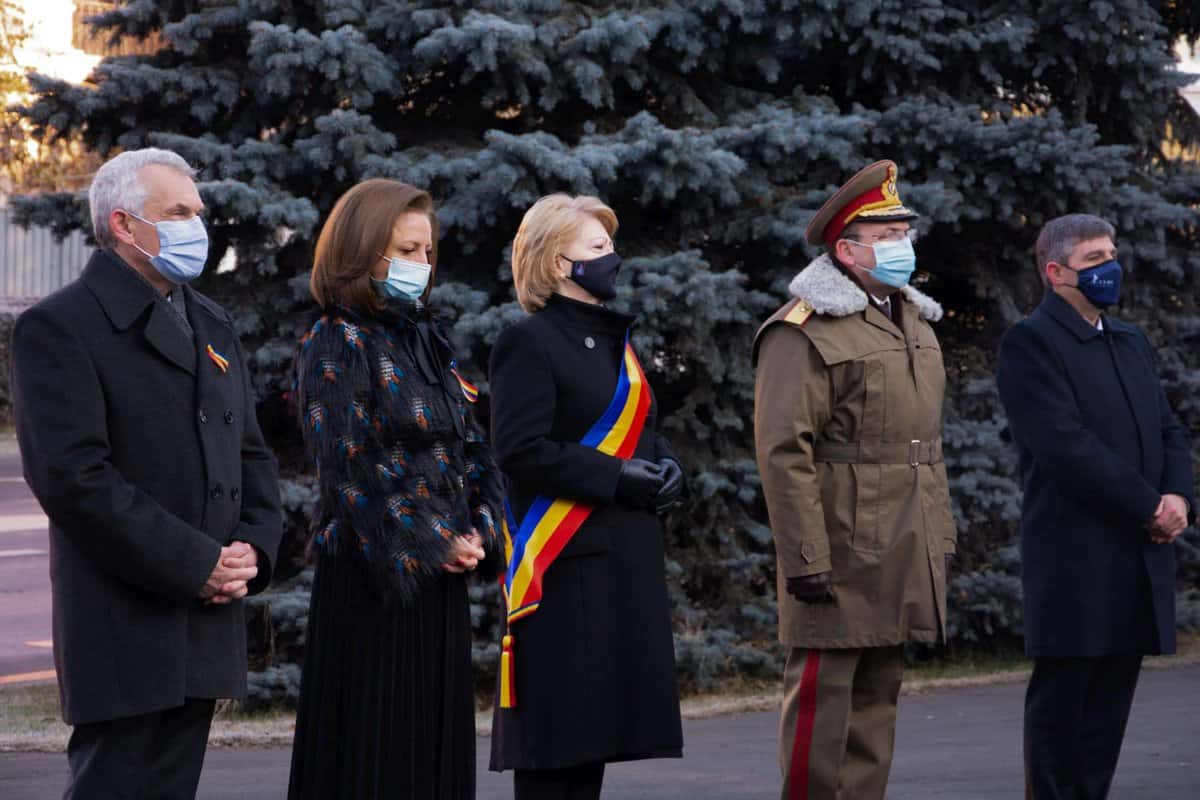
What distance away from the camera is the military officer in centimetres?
535

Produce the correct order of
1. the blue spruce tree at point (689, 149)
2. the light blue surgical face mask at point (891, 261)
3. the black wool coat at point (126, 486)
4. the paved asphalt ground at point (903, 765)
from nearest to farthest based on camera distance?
the black wool coat at point (126, 486) < the light blue surgical face mask at point (891, 261) < the paved asphalt ground at point (903, 765) < the blue spruce tree at point (689, 149)

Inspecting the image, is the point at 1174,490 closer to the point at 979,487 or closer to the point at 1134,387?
the point at 1134,387

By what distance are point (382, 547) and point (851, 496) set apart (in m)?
1.51

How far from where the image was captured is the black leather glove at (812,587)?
5277mm

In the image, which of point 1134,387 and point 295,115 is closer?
point 1134,387

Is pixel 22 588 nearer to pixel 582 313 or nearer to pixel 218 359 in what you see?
pixel 582 313

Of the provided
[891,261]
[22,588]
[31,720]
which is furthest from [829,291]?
[22,588]

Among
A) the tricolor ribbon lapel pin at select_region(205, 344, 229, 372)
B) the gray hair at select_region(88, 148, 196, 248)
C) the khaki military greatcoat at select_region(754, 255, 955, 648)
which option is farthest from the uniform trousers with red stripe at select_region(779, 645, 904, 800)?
the gray hair at select_region(88, 148, 196, 248)

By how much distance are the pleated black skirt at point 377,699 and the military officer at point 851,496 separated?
1.10 metres

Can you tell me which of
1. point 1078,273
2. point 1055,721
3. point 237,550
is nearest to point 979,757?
point 1055,721

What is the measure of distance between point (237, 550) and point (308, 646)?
53 cm

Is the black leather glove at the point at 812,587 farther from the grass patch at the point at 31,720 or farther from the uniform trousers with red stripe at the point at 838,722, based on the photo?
the grass patch at the point at 31,720

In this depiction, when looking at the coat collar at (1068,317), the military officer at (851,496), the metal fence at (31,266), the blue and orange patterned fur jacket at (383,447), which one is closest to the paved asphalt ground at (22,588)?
the blue and orange patterned fur jacket at (383,447)

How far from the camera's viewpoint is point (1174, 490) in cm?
595
